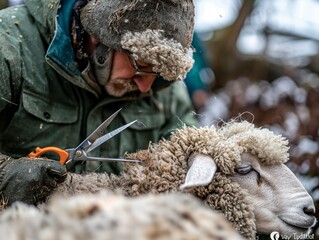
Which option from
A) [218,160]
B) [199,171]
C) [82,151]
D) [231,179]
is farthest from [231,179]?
[82,151]

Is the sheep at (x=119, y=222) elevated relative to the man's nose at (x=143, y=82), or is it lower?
elevated

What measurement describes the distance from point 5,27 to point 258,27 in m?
5.42

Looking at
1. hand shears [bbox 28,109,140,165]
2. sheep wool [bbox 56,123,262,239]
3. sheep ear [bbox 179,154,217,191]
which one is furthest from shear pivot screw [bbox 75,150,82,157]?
sheep ear [bbox 179,154,217,191]

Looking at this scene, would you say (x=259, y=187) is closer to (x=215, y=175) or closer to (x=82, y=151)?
(x=215, y=175)

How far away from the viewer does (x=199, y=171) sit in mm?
2691

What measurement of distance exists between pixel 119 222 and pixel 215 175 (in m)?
1.32

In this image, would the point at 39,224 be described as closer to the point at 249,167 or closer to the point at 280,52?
the point at 249,167

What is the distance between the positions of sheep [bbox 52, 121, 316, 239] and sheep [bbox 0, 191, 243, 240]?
1033 millimetres

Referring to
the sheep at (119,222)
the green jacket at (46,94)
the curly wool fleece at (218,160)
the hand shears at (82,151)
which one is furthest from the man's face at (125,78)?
the sheep at (119,222)

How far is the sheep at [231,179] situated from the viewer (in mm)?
2752

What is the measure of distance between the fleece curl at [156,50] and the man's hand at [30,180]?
692mm

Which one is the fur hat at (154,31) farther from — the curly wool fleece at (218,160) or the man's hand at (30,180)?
the man's hand at (30,180)

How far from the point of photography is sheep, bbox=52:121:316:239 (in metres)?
2.75

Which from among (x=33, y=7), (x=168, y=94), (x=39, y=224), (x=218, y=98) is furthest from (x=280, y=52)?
(x=39, y=224)
